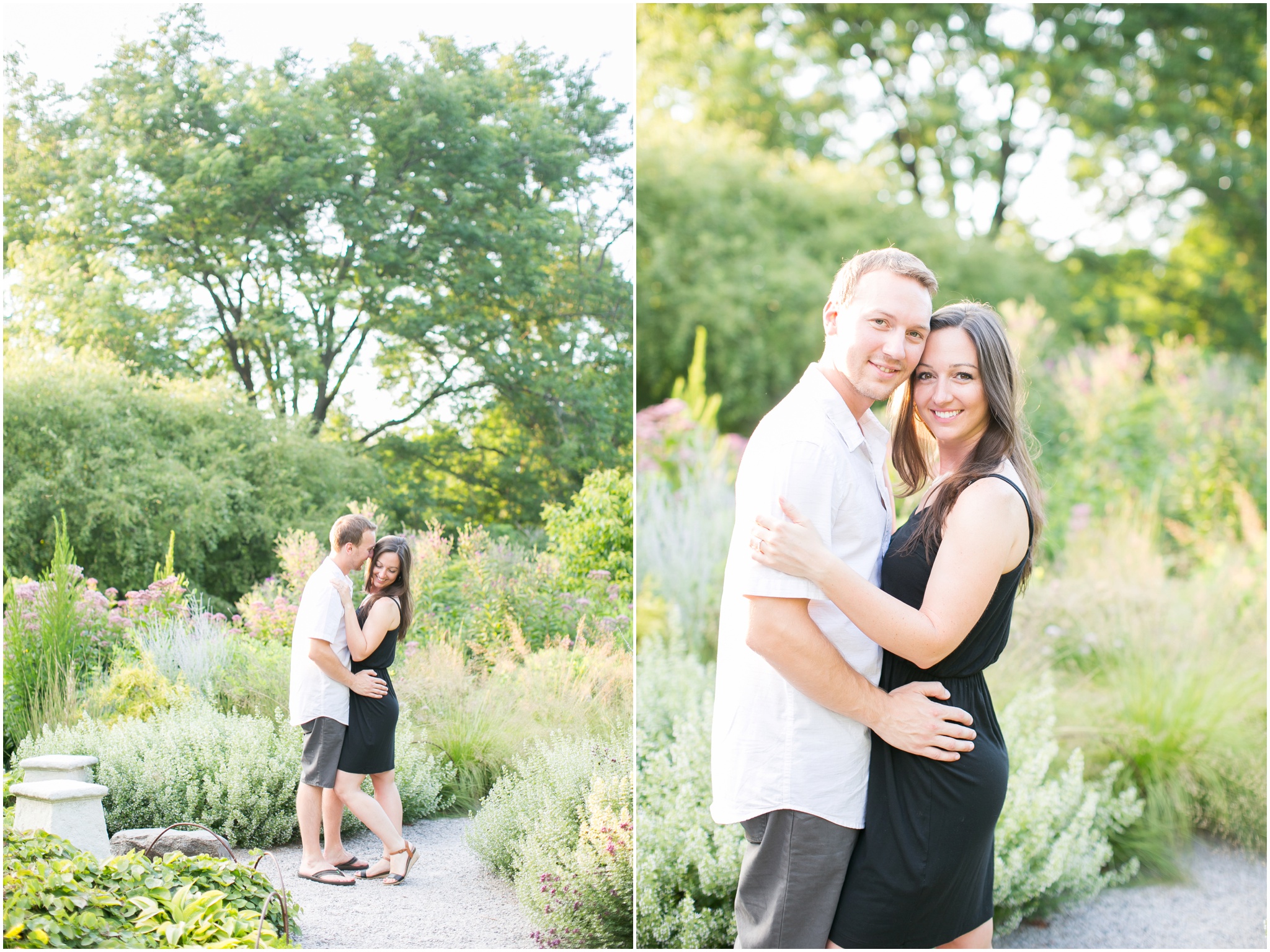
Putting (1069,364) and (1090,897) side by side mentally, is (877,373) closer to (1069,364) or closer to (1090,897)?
(1090,897)

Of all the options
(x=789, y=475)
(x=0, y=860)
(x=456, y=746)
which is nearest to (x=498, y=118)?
(x=789, y=475)

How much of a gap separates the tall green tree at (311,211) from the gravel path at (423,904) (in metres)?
1.11

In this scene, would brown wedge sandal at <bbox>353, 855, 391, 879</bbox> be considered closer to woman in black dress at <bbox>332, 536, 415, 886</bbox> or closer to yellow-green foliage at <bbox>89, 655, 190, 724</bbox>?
woman in black dress at <bbox>332, 536, 415, 886</bbox>

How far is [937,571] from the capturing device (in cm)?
167

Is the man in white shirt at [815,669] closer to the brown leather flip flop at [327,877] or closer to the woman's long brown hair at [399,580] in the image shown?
the woman's long brown hair at [399,580]

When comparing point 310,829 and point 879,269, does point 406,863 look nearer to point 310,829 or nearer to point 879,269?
point 310,829

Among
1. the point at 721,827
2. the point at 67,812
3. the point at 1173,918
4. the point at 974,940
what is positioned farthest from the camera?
the point at 1173,918

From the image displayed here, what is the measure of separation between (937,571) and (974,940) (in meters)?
0.81

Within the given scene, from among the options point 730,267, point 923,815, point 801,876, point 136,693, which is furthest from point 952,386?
point 730,267

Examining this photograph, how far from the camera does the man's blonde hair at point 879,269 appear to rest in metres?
1.74

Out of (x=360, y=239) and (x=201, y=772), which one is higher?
(x=360, y=239)

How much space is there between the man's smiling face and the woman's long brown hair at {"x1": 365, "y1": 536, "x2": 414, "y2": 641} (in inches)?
49.5

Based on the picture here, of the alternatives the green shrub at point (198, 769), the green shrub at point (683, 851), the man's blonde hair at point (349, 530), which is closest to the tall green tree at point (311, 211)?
the man's blonde hair at point (349, 530)

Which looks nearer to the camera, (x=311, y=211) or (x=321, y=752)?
(x=321, y=752)
